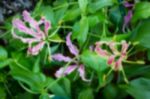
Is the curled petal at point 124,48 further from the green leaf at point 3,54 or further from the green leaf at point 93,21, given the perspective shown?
the green leaf at point 3,54

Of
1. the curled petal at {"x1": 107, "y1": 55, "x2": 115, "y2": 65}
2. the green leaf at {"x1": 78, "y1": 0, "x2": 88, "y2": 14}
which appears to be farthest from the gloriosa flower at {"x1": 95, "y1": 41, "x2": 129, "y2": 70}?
the green leaf at {"x1": 78, "y1": 0, "x2": 88, "y2": 14}

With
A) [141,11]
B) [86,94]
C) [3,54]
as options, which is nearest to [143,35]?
[141,11]

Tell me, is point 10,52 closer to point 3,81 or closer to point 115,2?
point 3,81

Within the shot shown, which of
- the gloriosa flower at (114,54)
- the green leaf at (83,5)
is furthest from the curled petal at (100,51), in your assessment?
the green leaf at (83,5)

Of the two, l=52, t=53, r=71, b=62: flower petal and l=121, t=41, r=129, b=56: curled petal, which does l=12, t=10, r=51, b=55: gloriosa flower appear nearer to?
l=52, t=53, r=71, b=62: flower petal

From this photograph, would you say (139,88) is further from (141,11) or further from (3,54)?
(3,54)

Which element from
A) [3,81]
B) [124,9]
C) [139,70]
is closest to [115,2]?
[124,9]
